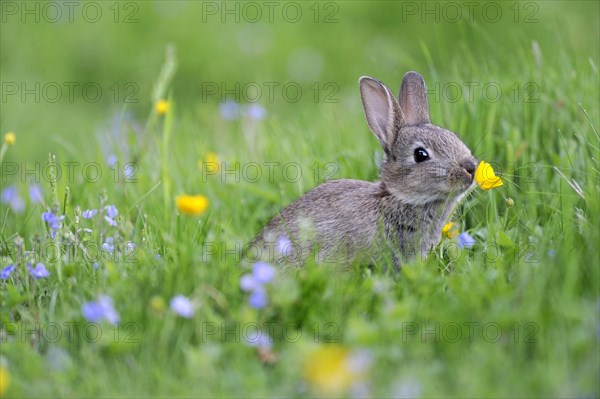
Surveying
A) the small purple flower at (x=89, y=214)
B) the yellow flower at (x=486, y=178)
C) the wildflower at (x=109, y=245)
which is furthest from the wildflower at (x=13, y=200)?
the yellow flower at (x=486, y=178)

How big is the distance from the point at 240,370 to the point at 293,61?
306 inches

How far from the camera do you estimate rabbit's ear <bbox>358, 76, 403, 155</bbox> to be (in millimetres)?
5594

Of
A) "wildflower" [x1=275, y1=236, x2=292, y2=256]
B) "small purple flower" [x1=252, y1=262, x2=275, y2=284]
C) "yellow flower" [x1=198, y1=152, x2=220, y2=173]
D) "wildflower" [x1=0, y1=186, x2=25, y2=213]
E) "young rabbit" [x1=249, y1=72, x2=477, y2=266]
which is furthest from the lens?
"yellow flower" [x1=198, y1=152, x2=220, y2=173]

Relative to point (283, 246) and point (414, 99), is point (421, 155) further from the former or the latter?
point (283, 246)

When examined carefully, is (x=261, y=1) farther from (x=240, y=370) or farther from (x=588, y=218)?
(x=240, y=370)

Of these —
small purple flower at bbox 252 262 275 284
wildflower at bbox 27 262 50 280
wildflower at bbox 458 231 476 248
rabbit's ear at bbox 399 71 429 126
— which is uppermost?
rabbit's ear at bbox 399 71 429 126

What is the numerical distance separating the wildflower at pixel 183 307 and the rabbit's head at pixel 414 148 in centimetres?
197

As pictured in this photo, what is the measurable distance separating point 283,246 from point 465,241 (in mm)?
988

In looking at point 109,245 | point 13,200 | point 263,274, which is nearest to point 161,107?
point 13,200

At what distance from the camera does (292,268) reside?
4691mm

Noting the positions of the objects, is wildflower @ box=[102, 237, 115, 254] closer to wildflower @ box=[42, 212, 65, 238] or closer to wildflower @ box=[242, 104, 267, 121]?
wildflower @ box=[42, 212, 65, 238]

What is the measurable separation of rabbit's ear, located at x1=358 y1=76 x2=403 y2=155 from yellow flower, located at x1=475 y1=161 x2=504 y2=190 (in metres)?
0.80

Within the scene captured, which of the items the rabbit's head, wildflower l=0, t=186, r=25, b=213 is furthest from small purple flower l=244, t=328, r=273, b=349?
wildflower l=0, t=186, r=25, b=213

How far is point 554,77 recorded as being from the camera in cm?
642
